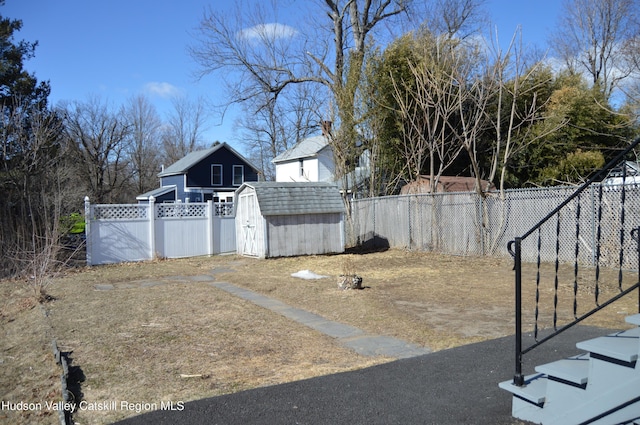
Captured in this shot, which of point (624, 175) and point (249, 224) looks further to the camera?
point (249, 224)

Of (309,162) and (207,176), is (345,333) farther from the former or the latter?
(207,176)

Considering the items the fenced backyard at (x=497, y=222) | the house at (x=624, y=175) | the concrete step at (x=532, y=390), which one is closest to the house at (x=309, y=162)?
the fenced backyard at (x=497, y=222)

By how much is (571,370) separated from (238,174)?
122 feet

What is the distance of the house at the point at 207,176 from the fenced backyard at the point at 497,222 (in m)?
20.1

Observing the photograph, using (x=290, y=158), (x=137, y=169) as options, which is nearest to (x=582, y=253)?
(x=290, y=158)

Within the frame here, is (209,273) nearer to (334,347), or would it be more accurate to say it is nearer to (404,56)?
(334,347)

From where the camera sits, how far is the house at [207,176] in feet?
124

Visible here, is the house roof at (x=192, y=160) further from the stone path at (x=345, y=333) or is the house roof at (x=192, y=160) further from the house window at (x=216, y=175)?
the stone path at (x=345, y=333)

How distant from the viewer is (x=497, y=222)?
14.3 meters

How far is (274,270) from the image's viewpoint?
13445 millimetres

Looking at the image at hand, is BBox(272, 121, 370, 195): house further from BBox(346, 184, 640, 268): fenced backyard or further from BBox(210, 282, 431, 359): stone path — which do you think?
BBox(210, 282, 431, 359): stone path

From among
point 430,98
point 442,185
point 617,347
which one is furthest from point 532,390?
point 442,185

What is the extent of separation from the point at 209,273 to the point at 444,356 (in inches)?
350

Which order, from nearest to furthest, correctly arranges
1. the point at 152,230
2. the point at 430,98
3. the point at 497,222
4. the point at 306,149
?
the point at 497,222
the point at 152,230
the point at 430,98
the point at 306,149
